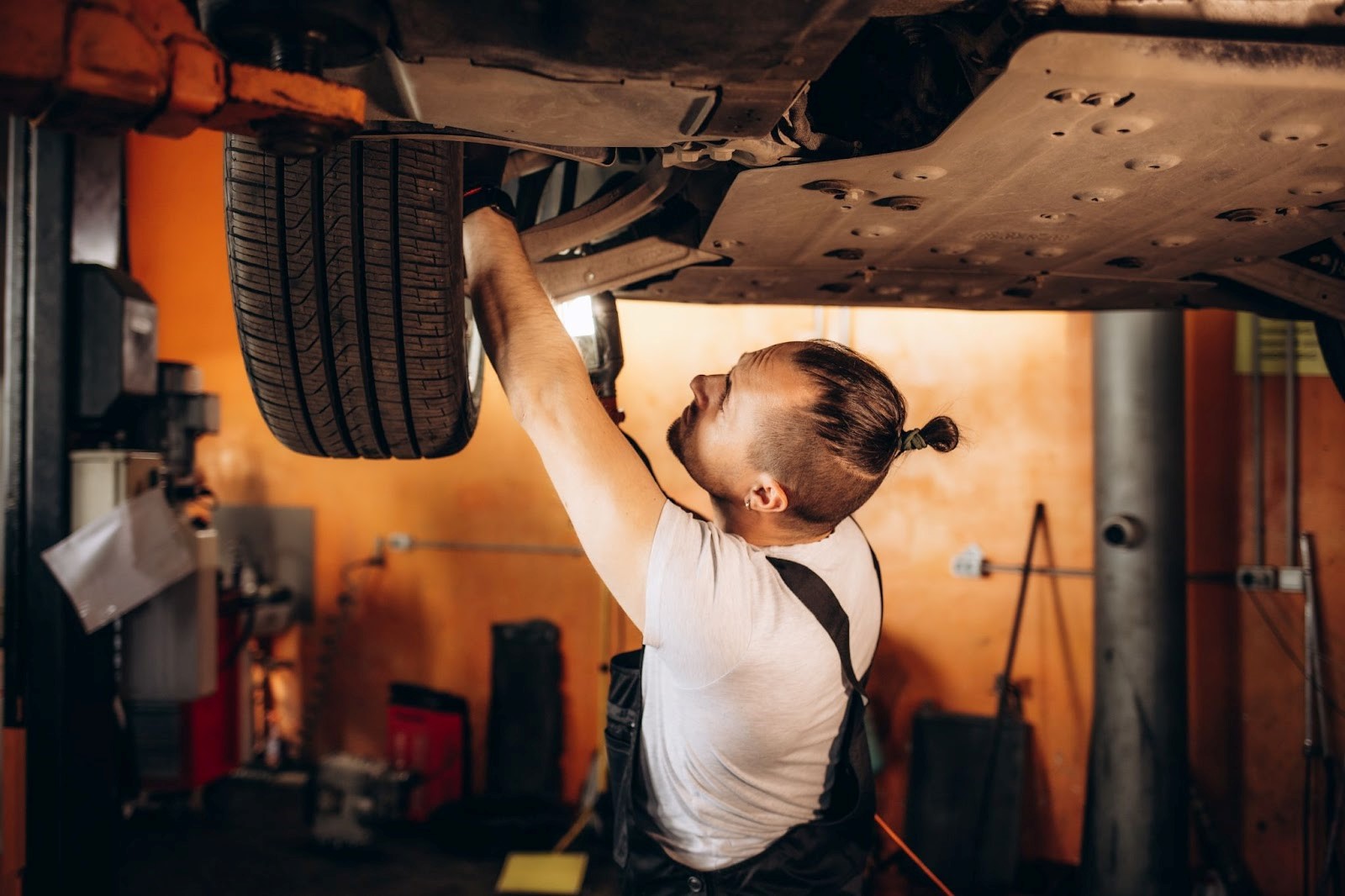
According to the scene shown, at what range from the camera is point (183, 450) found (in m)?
3.58

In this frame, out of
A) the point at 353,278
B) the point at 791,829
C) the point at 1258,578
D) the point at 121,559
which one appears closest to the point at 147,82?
the point at 353,278

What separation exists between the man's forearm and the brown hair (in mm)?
338

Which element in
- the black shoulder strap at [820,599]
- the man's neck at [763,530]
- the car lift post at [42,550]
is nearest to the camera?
the black shoulder strap at [820,599]

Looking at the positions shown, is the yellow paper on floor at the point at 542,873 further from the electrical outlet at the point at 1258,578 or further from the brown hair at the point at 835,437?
the electrical outlet at the point at 1258,578

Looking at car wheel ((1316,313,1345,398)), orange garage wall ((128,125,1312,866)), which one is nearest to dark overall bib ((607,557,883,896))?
car wheel ((1316,313,1345,398))

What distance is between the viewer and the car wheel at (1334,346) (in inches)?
74.2

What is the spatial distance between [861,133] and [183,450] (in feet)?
11.0

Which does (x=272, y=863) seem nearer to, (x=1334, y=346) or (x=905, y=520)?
(x=905, y=520)

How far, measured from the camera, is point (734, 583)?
1.17 m

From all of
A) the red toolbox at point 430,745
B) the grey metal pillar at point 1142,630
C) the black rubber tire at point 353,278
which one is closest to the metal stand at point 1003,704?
the grey metal pillar at point 1142,630

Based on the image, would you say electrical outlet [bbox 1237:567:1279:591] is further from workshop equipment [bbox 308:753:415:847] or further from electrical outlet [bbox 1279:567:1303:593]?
workshop equipment [bbox 308:753:415:847]

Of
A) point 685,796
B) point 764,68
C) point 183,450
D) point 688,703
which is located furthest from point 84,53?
point 183,450

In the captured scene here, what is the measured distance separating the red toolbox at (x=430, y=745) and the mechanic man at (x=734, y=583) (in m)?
2.81

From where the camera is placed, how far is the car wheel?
1.88m
